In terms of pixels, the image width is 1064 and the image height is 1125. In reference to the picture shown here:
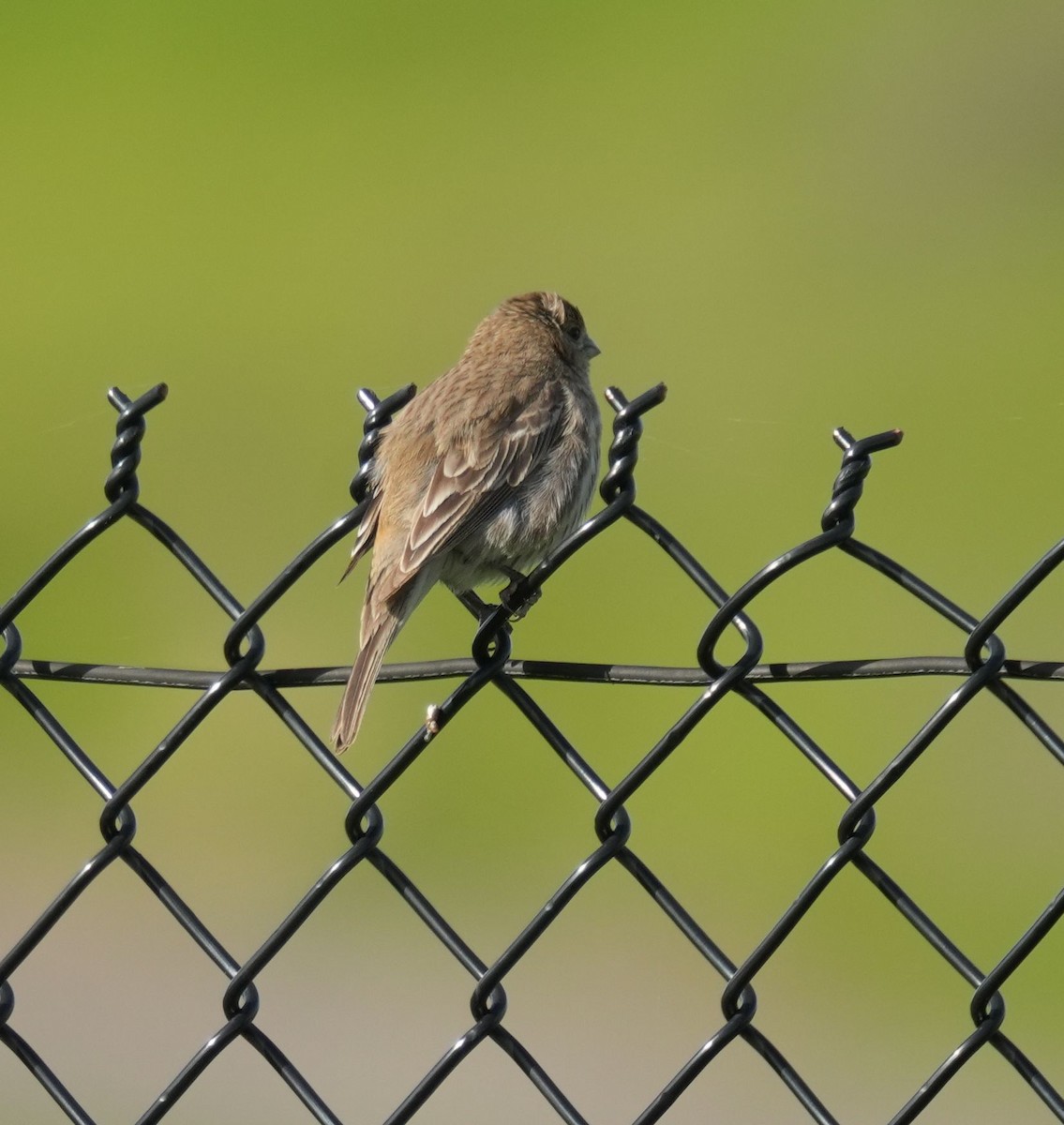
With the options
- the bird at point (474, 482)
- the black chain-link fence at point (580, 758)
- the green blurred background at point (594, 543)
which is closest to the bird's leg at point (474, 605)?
the bird at point (474, 482)

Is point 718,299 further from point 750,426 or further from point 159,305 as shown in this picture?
point 159,305

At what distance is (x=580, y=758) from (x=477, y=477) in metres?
1.97

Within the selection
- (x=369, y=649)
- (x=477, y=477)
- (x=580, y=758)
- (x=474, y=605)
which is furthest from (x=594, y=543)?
(x=580, y=758)

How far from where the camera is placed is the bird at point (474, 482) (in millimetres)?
5074

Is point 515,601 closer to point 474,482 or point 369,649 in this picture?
point 369,649

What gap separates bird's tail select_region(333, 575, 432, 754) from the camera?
4.02 metres

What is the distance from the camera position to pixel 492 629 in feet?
12.3

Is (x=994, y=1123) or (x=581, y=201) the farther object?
(x=581, y=201)

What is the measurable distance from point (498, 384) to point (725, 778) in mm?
3821

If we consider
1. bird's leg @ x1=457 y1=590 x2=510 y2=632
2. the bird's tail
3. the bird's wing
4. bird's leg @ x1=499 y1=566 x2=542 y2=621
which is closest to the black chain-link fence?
bird's leg @ x1=499 y1=566 x2=542 y2=621

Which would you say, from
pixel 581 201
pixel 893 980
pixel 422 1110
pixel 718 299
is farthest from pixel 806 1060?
pixel 581 201

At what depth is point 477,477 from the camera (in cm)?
529

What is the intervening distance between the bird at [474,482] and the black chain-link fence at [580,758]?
3.83 feet

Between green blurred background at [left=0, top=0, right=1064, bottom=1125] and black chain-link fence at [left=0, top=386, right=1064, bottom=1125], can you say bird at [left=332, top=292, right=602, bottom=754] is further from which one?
green blurred background at [left=0, top=0, right=1064, bottom=1125]
